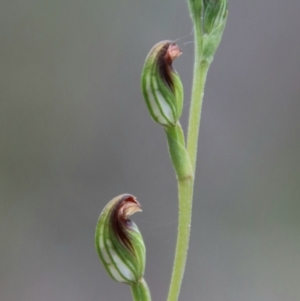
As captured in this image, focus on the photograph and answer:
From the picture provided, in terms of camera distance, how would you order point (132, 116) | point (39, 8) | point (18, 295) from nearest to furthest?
point (18, 295)
point (132, 116)
point (39, 8)

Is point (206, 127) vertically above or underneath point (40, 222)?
above

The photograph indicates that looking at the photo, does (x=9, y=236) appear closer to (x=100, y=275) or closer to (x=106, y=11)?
(x=100, y=275)

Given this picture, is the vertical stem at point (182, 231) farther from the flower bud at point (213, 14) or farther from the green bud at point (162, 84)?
the flower bud at point (213, 14)

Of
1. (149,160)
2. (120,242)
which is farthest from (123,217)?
(149,160)

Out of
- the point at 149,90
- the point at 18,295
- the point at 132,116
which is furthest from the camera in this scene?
the point at 132,116

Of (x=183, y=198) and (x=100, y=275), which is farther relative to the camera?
(x=100, y=275)

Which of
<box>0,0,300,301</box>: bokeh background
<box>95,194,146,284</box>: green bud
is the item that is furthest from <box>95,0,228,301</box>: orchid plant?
<box>0,0,300,301</box>: bokeh background

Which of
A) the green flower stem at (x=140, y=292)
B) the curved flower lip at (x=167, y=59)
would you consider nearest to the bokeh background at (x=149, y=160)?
the green flower stem at (x=140, y=292)

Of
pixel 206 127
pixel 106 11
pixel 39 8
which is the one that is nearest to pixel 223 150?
pixel 206 127
